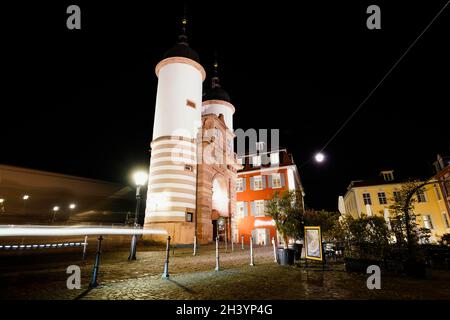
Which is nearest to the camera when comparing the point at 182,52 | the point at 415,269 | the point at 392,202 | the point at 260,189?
the point at 415,269

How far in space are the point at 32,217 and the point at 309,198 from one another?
223ft

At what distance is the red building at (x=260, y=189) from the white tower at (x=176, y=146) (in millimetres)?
12543

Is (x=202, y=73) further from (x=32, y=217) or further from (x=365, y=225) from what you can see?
(x=32, y=217)

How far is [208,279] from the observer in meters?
6.40

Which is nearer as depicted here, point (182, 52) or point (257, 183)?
point (182, 52)

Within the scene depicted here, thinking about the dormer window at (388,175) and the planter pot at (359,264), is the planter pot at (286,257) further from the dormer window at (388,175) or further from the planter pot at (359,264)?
the dormer window at (388,175)

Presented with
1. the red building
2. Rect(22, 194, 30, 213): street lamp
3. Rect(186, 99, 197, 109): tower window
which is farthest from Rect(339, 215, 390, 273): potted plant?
Rect(22, 194, 30, 213): street lamp

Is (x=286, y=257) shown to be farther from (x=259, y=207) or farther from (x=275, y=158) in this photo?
(x=275, y=158)

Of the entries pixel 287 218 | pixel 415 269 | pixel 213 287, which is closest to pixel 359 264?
pixel 415 269

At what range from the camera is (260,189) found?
103 ft

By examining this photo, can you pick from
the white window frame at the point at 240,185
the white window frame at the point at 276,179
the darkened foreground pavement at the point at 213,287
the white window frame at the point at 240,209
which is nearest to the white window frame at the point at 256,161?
the white window frame at the point at 240,185

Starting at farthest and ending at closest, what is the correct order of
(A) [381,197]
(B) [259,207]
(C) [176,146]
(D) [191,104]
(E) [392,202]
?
1. (E) [392,202]
2. (A) [381,197]
3. (B) [259,207]
4. (D) [191,104]
5. (C) [176,146]

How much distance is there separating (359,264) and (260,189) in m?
23.8
